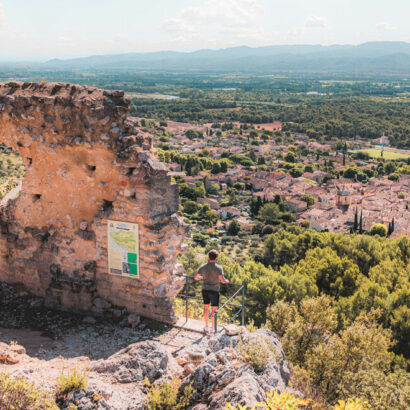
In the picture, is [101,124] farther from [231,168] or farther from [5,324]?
[231,168]

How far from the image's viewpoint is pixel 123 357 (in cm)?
558

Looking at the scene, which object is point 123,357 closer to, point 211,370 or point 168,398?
point 168,398

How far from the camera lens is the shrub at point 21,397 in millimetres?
4141

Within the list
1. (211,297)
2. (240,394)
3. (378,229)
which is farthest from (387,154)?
(240,394)

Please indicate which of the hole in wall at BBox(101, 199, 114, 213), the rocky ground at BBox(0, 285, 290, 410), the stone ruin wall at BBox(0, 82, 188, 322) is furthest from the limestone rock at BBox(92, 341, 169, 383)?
the hole in wall at BBox(101, 199, 114, 213)

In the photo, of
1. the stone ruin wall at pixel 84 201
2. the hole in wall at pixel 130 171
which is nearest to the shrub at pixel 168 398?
the stone ruin wall at pixel 84 201

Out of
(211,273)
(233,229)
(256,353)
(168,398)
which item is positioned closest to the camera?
(168,398)

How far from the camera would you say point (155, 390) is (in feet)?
16.2

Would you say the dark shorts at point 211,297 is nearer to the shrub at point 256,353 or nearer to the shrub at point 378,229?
the shrub at point 256,353

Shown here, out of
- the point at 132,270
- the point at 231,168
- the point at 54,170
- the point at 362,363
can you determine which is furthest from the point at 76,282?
the point at 231,168

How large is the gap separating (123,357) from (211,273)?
2.15m

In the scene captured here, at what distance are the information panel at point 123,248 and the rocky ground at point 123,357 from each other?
0.85 m

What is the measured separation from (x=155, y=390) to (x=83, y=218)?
3.90m

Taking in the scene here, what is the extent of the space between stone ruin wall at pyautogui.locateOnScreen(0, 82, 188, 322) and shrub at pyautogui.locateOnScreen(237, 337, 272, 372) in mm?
Result: 2257
